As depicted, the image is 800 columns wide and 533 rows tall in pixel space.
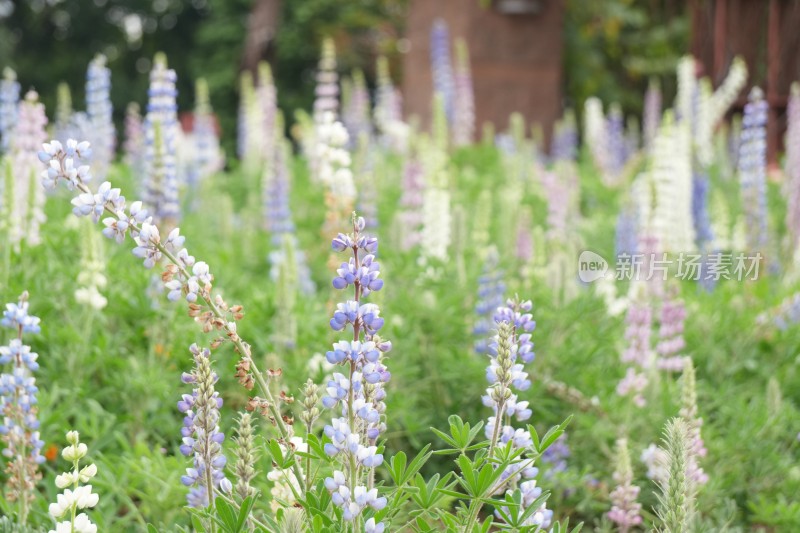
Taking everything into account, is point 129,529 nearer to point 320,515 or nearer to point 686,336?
point 320,515

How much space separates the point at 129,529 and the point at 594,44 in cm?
1538

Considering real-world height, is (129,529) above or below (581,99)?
below

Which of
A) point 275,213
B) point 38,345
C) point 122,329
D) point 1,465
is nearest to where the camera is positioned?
point 1,465

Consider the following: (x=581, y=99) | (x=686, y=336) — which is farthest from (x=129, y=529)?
(x=581, y=99)

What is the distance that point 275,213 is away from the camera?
5.51m

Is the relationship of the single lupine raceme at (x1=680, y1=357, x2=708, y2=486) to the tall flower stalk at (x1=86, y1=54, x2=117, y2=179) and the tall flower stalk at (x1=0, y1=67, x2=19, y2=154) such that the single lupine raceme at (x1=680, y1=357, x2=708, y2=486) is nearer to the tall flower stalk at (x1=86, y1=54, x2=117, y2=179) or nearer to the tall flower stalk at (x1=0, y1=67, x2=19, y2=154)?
the tall flower stalk at (x1=0, y1=67, x2=19, y2=154)

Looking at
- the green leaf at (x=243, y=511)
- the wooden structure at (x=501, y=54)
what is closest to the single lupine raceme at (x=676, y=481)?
the green leaf at (x=243, y=511)

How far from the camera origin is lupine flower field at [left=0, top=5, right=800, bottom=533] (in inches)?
77.0

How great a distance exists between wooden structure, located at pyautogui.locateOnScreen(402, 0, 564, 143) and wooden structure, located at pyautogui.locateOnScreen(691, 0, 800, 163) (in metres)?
1.74

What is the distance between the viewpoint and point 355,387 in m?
1.87

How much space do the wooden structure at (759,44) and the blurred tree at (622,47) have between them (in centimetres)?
340

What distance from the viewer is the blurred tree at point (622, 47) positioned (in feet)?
50.9


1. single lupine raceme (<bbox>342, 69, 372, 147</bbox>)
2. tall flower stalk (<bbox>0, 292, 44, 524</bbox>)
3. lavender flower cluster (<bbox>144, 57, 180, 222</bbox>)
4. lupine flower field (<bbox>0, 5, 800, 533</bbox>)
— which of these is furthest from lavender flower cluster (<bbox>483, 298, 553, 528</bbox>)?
single lupine raceme (<bbox>342, 69, 372, 147</bbox>)

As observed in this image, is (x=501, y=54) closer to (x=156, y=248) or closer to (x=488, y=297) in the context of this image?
(x=488, y=297)
